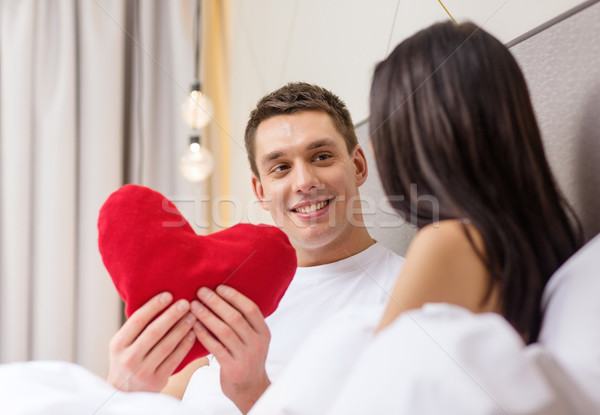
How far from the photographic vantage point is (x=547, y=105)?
49cm

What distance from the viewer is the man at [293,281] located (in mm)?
516

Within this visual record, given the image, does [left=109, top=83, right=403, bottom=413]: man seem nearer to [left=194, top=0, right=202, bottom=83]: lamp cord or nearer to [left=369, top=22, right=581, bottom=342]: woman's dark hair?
[left=369, top=22, right=581, bottom=342]: woman's dark hair

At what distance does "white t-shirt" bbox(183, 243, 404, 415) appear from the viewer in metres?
0.65

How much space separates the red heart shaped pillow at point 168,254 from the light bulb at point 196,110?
2.92 feet

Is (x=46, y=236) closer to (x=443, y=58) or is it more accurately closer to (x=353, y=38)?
(x=353, y=38)

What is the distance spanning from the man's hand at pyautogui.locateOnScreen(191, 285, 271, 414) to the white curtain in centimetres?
101

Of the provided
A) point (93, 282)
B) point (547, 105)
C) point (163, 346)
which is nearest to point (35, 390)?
point (163, 346)

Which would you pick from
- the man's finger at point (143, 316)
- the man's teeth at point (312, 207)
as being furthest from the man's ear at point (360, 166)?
the man's finger at point (143, 316)

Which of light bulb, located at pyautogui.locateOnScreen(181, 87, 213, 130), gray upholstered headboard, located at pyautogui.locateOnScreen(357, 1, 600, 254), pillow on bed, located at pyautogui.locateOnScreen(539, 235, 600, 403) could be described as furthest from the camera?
light bulb, located at pyautogui.locateOnScreen(181, 87, 213, 130)

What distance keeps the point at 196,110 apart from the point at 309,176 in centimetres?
74

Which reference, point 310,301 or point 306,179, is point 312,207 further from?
point 310,301

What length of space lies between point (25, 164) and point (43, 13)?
477 mm

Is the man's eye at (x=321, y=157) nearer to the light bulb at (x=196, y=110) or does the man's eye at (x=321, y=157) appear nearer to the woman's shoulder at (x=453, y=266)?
the woman's shoulder at (x=453, y=266)

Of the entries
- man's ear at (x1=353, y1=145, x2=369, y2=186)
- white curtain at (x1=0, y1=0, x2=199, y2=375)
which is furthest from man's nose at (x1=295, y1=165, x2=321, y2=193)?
white curtain at (x1=0, y1=0, x2=199, y2=375)
